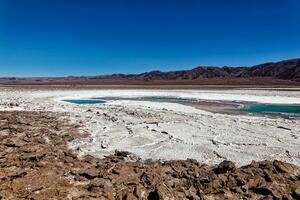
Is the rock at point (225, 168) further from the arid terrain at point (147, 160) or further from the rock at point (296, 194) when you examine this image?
the rock at point (296, 194)

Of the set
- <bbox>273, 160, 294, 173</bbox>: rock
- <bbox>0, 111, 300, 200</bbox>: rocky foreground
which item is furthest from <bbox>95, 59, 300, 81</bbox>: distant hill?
<bbox>0, 111, 300, 200</bbox>: rocky foreground

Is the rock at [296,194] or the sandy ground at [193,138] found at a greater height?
the rock at [296,194]

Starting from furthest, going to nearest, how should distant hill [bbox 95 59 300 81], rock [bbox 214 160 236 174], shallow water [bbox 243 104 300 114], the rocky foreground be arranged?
1. distant hill [bbox 95 59 300 81]
2. shallow water [bbox 243 104 300 114]
3. rock [bbox 214 160 236 174]
4. the rocky foreground

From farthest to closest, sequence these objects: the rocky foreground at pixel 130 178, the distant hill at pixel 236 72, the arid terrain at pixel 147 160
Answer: the distant hill at pixel 236 72, the arid terrain at pixel 147 160, the rocky foreground at pixel 130 178

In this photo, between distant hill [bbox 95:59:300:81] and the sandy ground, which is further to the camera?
distant hill [bbox 95:59:300:81]

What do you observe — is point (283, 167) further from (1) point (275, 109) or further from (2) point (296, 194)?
(1) point (275, 109)

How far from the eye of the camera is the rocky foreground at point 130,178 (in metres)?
5.79

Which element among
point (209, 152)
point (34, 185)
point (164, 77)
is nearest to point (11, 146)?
point (34, 185)

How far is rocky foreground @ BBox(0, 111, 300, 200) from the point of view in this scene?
19.0ft

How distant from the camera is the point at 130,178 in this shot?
21.3 feet

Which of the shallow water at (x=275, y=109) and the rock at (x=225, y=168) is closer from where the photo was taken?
the rock at (x=225, y=168)

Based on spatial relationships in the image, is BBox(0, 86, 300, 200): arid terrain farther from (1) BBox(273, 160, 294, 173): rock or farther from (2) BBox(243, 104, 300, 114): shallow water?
(2) BBox(243, 104, 300, 114): shallow water

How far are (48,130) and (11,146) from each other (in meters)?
3.21

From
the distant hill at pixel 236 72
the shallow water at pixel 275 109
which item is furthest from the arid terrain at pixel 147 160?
the distant hill at pixel 236 72
